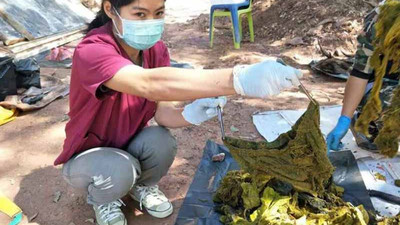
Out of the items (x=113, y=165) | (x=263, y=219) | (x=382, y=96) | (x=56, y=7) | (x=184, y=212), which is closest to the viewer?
(x=263, y=219)

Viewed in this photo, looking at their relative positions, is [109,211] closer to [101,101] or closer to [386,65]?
[101,101]

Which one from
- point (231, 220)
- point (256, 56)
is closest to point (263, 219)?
point (231, 220)

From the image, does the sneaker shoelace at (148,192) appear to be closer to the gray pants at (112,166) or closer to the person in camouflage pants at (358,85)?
the gray pants at (112,166)

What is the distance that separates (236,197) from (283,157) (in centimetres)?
39

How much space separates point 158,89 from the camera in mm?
1640

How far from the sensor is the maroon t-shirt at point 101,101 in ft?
5.69

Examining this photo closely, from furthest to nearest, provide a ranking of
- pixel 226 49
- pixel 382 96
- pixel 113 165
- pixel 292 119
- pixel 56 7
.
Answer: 1. pixel 56 7
2. pixel 226 49
3. pixel 292 119
4. pixel 382 96
5. pixel 113 165

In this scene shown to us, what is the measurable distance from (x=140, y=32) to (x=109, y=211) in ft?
3.16

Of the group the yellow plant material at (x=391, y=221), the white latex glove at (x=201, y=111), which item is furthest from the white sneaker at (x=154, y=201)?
the yellow plant material at (x=391, y=221)

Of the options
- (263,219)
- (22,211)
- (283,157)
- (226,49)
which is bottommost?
(226,49)

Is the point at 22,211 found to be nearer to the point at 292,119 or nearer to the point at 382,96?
the point at 292,119

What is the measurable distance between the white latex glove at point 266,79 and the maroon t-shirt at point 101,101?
18.1 inches

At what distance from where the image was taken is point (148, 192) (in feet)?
7.59

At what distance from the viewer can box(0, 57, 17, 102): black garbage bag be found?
12.4 feet
